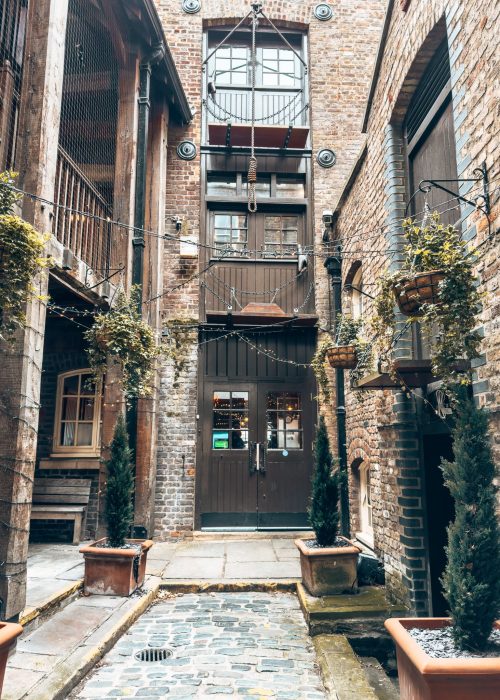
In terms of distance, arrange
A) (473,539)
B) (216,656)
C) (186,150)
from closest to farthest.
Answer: (473,539), (216,656), (186,150)

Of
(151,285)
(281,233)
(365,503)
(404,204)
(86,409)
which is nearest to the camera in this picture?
(404,204)

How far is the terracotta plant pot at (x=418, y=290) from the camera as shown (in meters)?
3.21

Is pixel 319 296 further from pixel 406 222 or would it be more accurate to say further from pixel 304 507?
pixel 406 222

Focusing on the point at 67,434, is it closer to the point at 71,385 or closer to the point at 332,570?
the point at 71,385

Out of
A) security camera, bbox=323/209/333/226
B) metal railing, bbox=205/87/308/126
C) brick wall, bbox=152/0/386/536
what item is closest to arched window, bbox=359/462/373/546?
brick wall, bbox=152/0/386/536

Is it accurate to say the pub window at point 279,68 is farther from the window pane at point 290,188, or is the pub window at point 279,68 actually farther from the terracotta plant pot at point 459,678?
the terracotta plant pot at point 459,678

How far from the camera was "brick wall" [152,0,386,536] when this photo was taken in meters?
8.94

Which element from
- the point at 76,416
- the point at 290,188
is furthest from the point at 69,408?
the point at 290,188

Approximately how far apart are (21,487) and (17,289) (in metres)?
1.62

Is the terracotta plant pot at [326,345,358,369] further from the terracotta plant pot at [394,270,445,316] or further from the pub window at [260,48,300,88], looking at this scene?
the pub window at [260,48,300,88]

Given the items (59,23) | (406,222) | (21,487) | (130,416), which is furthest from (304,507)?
(59,23)

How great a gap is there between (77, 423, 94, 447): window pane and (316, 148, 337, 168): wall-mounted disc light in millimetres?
6360

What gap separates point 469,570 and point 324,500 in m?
2.87

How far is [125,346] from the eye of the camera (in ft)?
18.3
